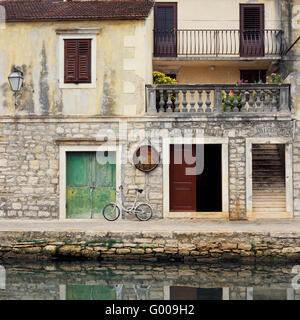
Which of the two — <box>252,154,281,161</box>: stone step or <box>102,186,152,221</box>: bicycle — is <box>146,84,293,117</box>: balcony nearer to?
<box>102,186,152,221</box>: bicycle

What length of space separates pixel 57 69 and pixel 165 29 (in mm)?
5568

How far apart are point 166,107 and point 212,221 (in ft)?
12.9

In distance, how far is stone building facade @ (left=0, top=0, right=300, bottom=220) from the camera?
15109 mm

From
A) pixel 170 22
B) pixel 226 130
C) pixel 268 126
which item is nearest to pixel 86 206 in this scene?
pixel 226 130

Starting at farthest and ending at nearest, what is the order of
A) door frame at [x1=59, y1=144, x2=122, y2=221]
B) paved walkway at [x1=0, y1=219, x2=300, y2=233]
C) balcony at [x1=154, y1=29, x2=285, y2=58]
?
balcony at [x1=154, y1=29, x2=285, y2=58], door frame at [x1=59, y1=144, x2=122, y2=221], paved walkway at [x1=0, y1=219, x2=300, y2=233]

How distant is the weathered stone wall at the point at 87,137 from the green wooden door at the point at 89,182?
411 millimetres

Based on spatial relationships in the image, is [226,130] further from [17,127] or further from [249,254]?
[17,127]

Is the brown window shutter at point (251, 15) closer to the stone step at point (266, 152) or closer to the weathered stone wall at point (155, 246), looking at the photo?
the stone step at point (266, 152)

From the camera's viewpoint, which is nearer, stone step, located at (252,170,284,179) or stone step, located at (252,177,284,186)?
stone step, located at (252,177,284,186)

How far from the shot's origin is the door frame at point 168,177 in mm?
15148

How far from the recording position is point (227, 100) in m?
15.3

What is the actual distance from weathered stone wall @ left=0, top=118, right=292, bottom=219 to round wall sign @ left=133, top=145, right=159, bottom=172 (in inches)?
6.2

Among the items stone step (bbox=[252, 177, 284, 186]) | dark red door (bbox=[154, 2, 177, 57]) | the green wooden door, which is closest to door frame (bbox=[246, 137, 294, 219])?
stone step (bbox=[252, 177, 284, 186])

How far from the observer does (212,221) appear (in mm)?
14664
